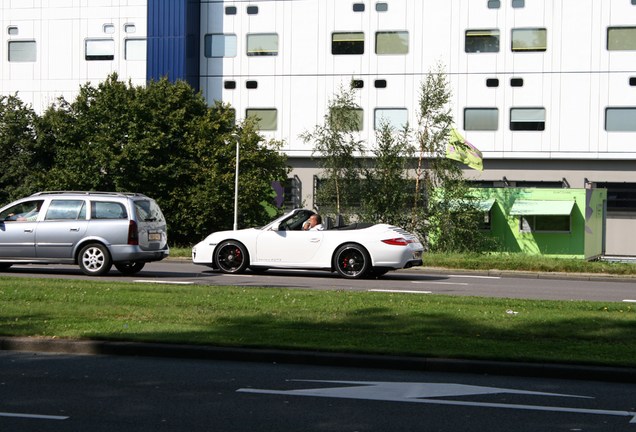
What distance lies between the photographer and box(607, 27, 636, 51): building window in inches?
1681

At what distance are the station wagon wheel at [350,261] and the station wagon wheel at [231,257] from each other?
2.11 metres

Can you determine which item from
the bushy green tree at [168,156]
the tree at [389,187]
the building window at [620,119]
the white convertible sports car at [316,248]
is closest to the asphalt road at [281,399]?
the white convertible sports car at [316,248]

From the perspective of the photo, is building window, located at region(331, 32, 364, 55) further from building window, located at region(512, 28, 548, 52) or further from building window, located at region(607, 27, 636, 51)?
building window, located at region(607, 27, 636, 51)

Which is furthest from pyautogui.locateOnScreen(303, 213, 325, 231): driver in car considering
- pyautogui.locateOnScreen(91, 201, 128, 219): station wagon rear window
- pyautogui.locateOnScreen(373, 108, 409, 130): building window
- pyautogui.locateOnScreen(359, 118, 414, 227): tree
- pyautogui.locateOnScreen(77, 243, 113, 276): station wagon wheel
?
pyautogui.locateOnScreen(373, 108, 409, 130): building window

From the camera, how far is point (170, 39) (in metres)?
46.0

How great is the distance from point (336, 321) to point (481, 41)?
109 ft

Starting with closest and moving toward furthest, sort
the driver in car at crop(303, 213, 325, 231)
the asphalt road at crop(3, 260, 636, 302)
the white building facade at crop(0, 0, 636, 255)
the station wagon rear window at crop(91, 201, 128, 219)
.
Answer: the asphalt road at crop(3, 260, 636, 302) < the station wagon rear window at crop(91, 201, 128, 219) < the driver in car at crop(303, 213, 325, 231) < the white building facade at crop(0, 0, 636, 255)

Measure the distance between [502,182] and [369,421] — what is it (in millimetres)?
37752

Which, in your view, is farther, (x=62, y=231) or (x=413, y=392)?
(x=62, y=231)

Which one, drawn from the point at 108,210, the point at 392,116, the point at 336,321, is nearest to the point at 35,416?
the point at 336,321

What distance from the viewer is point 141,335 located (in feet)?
36.6

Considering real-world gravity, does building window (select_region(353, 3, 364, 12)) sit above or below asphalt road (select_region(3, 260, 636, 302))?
above

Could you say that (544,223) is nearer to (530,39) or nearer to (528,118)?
(528,118)

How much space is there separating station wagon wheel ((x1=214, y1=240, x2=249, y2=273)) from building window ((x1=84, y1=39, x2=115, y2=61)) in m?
26.9
